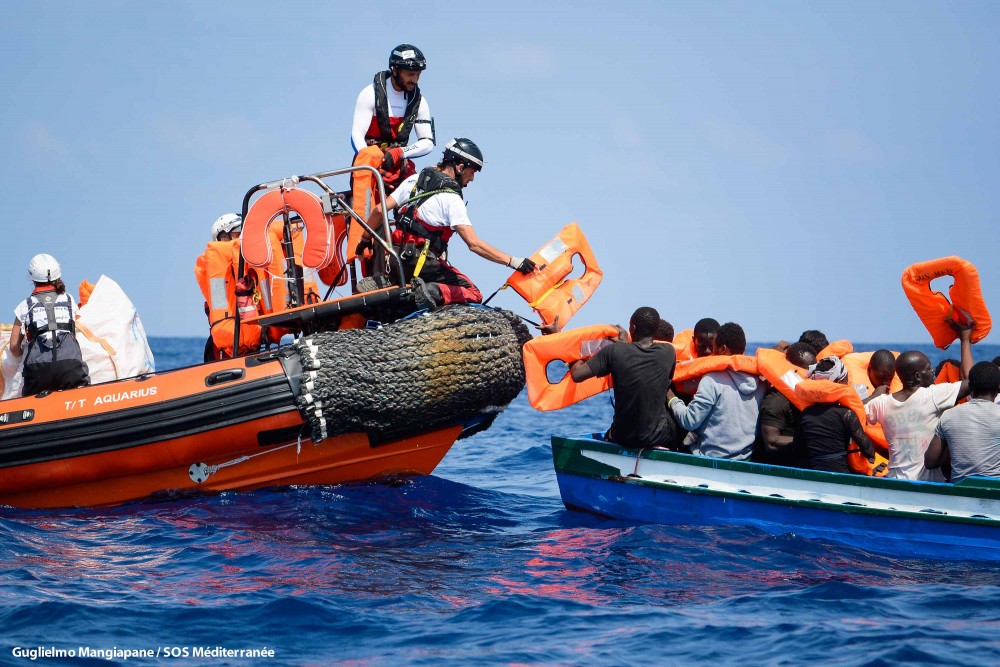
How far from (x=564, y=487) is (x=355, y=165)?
3006mm

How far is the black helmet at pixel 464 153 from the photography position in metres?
7.92

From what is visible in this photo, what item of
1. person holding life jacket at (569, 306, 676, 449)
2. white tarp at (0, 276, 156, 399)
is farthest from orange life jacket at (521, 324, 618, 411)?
white tarp at (0, 276, 156, 399)

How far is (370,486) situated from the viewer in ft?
27.6

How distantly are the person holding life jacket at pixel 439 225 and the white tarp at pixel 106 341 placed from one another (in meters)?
2.30

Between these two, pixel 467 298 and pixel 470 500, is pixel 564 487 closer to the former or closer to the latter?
pixel 470 500

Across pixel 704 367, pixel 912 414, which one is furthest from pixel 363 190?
pixel 912 414

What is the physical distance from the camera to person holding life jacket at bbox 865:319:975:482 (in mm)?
6707

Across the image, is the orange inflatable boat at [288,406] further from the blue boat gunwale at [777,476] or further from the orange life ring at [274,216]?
the blue boat gunwale at [777,476]

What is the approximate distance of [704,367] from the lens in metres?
7.30

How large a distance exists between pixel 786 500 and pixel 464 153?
131 inches

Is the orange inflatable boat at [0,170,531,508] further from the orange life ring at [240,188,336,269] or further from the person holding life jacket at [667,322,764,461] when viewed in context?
the person holding life jacket at [667,322,764,461]

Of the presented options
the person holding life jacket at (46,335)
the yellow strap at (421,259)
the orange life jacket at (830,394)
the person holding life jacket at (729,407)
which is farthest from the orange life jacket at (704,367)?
the person holding life jacket at (46,335)

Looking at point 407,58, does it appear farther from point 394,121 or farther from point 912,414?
point 912,414

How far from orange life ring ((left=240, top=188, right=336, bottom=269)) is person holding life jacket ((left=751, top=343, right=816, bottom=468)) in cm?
335
